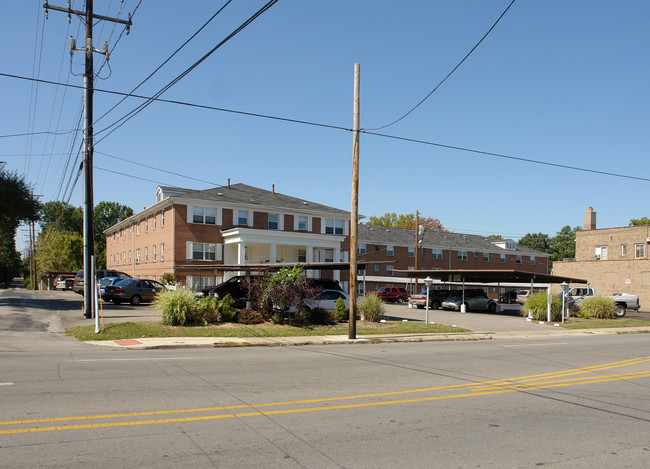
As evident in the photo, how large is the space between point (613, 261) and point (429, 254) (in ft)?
69.6

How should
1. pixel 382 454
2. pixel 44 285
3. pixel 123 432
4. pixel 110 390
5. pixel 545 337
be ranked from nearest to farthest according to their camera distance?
pixel 382 454
pixel 123 432
pixel 110 390
pixel 545 337
pixel 44 285

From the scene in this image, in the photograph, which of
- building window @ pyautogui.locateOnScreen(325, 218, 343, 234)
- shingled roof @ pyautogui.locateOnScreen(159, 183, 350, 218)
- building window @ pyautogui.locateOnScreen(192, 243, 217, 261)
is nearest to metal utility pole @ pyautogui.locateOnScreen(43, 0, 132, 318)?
shingled roof @ pyautogui.locateOnScreen(159, 183, 350, 218)

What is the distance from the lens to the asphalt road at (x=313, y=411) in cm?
559

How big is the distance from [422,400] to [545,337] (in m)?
16.7

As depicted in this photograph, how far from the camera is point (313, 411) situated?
7.51m

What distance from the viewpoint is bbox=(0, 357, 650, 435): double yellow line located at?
6.43 m

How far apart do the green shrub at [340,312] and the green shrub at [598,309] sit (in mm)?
18574

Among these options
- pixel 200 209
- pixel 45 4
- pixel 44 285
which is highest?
pixel 45 4

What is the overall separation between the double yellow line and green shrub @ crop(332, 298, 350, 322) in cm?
1212

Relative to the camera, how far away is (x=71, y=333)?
1744 centimetres

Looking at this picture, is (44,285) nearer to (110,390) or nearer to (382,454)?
(110,390)

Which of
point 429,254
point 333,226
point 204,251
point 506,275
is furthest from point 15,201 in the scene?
point 429,254

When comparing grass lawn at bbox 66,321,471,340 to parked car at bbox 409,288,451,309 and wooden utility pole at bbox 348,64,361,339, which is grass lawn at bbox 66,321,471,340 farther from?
parked car at bbox 409,288,451,309

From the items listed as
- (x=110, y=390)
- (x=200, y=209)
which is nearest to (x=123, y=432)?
(x=110, y=390)
